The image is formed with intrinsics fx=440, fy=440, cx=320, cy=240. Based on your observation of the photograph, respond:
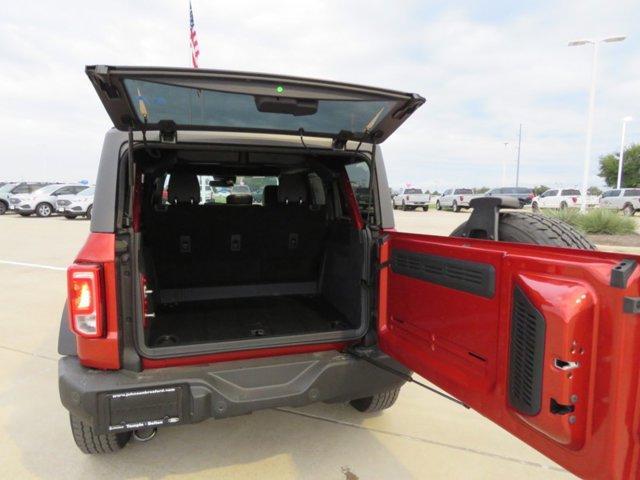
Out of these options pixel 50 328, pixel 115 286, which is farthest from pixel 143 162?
pixel 50 328

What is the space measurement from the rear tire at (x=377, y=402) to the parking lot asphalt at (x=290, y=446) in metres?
0.07

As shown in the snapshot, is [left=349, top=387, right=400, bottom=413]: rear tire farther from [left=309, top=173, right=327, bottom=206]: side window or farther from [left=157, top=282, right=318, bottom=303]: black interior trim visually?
[left=309, top=173, right=327, bottom=206]: side window

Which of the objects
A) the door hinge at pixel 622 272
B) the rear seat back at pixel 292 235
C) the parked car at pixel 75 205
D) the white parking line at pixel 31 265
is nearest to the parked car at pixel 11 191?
the parked car at pixel 75 205

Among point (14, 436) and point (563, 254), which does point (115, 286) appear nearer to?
point (14, 436)

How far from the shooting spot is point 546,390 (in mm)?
1426

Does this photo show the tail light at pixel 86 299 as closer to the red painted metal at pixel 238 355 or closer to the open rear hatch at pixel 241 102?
the red painted metal at pixel 238 355

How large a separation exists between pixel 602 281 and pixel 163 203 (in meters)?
3.46

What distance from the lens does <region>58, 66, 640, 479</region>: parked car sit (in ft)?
4.40

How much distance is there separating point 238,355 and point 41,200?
22946 mm

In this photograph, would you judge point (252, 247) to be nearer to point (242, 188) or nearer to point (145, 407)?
point (242, 188)

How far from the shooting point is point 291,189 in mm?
3881

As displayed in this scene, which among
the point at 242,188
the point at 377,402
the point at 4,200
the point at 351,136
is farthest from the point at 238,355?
the point at 4,200

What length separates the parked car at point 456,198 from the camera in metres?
30.1

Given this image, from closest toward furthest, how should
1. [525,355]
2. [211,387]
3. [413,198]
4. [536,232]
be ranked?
[525,355]
[211,387]
[536,232]
[413,198]
